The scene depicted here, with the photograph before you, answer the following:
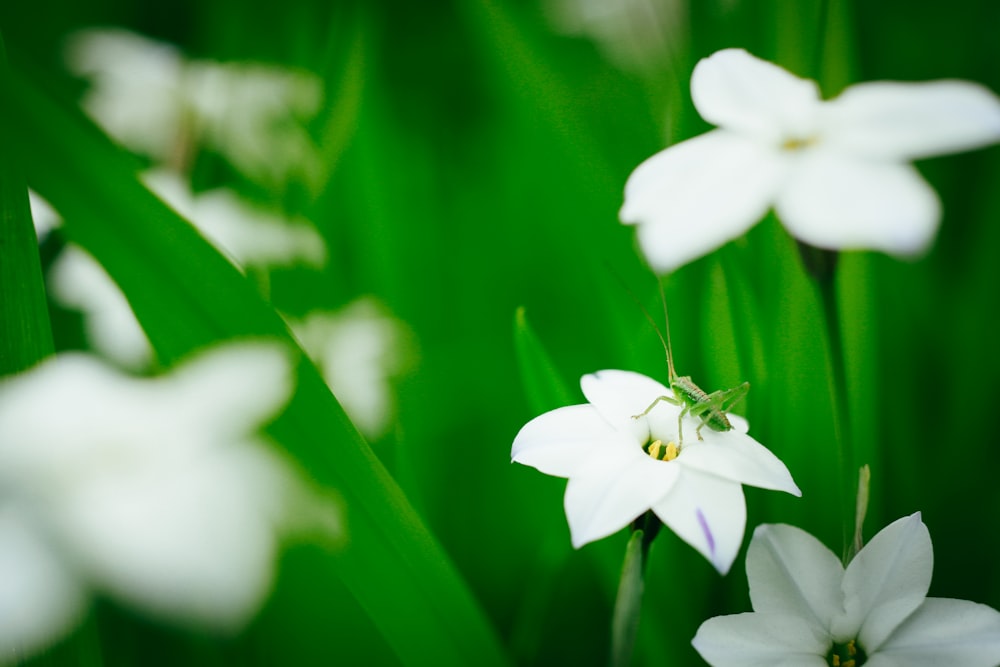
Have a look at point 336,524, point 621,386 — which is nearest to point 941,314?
point 621,386

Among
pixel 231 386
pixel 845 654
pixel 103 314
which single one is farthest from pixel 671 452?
pixel 103 314

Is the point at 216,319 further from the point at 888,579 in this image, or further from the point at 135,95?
the point at 135,95

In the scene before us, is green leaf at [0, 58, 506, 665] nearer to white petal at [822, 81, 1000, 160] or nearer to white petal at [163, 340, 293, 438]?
white petal at [163, 340, 293, 438]

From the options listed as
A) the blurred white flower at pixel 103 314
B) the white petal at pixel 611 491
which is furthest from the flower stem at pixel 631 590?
the blurred white flower at pixel 103 314

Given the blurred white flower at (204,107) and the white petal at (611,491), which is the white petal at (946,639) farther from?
the blurred white flower at (204,107)

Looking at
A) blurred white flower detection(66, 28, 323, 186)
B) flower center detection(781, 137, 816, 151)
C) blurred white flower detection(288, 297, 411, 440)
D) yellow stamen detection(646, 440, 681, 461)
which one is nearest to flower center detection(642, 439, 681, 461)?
yellow stamen detection(646, 440, 681, 461)

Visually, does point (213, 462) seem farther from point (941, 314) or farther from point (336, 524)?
point (941, 314)
